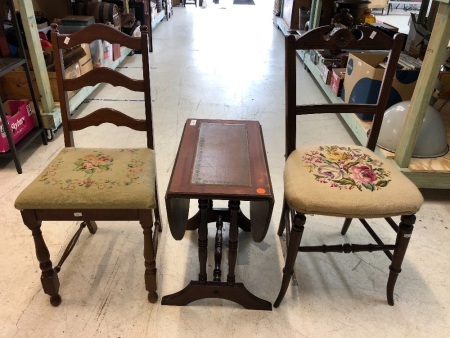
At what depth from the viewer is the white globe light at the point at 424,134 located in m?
2.20

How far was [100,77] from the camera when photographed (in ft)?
Result: 5.06

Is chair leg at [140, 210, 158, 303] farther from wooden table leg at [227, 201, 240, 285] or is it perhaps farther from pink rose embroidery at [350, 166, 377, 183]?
pink rose embroidery at [350, 166, 377, 183]

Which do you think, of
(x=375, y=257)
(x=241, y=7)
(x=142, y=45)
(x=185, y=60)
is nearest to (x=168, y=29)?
(x=185, y=60)

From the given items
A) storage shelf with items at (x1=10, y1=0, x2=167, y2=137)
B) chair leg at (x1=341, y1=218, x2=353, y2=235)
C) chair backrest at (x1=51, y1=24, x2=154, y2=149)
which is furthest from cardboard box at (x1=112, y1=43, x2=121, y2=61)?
chair leg at (x1=341, y1=218, x2=353, y2=235)

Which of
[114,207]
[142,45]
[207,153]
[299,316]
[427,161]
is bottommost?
[299,316]

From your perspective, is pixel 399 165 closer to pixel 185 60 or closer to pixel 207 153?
pixel 207 153

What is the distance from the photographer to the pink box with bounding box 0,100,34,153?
2274mm

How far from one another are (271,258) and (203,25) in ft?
22.0

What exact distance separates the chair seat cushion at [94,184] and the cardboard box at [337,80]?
91.4 inches

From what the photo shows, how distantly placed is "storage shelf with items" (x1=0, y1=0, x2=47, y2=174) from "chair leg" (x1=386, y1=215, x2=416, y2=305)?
2.22m

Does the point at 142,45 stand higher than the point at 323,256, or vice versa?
the point at 142,45

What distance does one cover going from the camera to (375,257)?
68.9 inches

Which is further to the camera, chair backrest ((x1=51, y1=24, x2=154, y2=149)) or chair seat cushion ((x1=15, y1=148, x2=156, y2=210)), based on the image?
chair backrest ((x1=51, y1=24, x2=154, y2=149))

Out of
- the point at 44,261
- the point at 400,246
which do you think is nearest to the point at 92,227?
the point at 44,261
